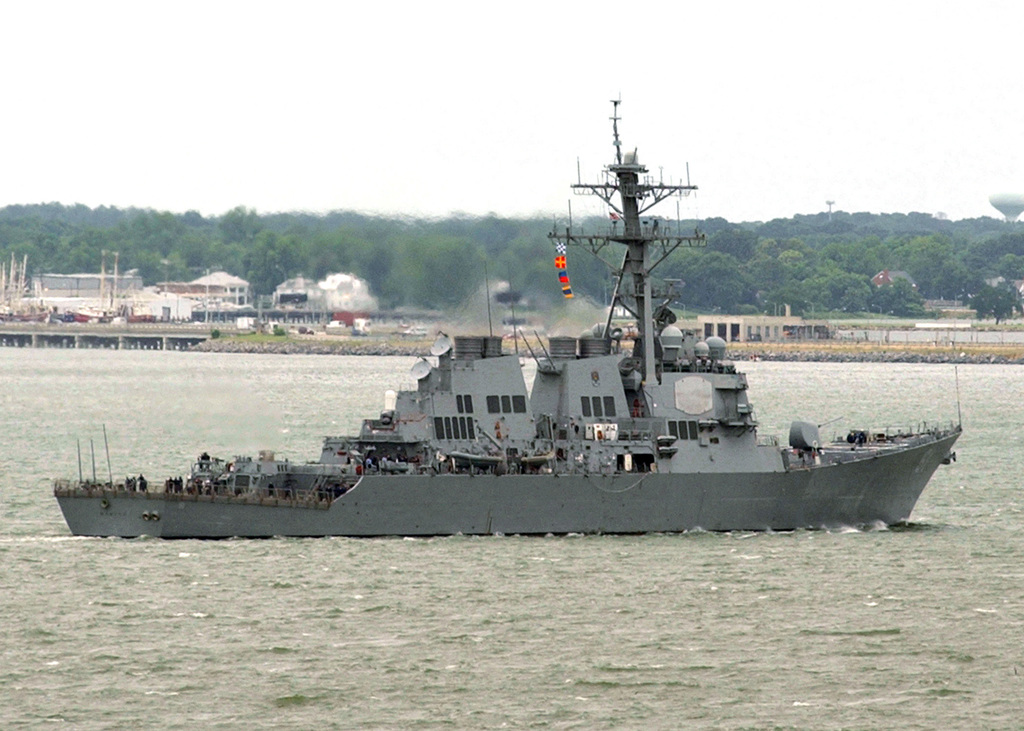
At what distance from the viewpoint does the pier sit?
17475 centimetres

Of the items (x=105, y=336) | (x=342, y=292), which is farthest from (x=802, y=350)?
(x=342, y=292)

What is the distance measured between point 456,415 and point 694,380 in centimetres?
568

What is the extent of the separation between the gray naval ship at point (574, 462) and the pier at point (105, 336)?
426 feet

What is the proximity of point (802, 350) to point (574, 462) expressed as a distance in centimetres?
12459

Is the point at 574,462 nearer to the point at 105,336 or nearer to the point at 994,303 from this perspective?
the point at 105,336

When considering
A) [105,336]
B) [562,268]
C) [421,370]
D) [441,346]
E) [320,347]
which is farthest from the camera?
[105,336]

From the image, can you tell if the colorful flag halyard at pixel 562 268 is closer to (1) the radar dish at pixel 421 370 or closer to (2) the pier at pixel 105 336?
(1) the radar dish at pixel 421 370

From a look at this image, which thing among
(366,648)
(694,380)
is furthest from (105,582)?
(694,380)

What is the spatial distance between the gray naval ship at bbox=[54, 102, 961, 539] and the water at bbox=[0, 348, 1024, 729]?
70cm

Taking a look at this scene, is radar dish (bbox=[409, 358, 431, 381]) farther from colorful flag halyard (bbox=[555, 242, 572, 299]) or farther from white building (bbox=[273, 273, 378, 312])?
white building (bbox=[273, 273, 378, 312])

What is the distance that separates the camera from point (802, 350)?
16362 centimetres

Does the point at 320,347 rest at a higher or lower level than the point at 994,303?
lower

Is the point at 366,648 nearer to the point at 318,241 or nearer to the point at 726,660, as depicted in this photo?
the point at 726,660

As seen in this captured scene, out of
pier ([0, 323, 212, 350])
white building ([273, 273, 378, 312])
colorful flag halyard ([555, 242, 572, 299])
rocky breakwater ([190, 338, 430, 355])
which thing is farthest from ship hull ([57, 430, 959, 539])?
pier ([0, 323, 212, 350])
